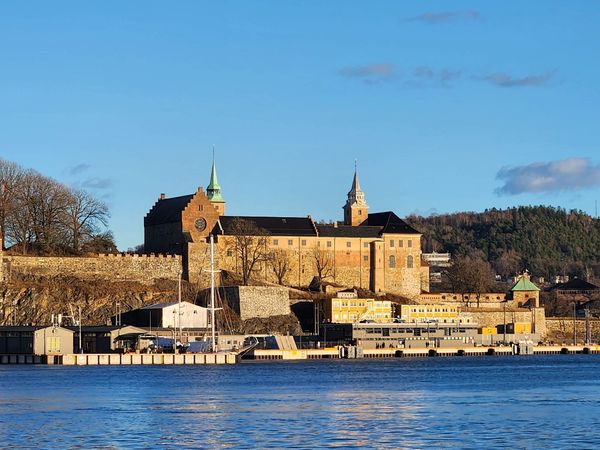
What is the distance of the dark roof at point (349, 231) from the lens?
130512mm

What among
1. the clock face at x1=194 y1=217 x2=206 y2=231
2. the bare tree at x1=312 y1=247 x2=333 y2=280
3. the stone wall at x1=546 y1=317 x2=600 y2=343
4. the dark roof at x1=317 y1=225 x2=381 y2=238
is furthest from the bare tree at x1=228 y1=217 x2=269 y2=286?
the stone wall at x1=546 y1=317 x2=600 y2=343

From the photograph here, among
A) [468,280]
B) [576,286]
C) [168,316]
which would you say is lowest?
[168,316]

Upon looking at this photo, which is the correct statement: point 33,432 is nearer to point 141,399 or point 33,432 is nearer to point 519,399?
point 141,399

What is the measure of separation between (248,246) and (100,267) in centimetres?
1415

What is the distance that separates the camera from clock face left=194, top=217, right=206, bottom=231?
403ft

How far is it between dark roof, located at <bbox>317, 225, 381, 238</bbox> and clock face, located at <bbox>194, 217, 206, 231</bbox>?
39.5 feet

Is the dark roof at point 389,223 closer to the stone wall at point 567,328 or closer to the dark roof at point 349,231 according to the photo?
the dark roof at point 349,231

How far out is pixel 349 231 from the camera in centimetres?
13150

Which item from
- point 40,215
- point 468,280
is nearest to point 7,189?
point 40,215

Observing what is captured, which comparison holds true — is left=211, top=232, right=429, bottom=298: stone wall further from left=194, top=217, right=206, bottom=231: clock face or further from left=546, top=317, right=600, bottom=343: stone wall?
left=546, top=317, right=600, bottom=343: stone wall

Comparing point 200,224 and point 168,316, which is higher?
point 200,224

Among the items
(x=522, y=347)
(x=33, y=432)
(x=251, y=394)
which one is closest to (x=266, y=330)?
(x=522, y=347)

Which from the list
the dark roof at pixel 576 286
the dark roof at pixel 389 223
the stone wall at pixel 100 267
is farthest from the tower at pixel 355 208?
the dark roof at pixel 576 286

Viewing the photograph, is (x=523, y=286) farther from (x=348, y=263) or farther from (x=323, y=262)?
(x=323, y=262)
